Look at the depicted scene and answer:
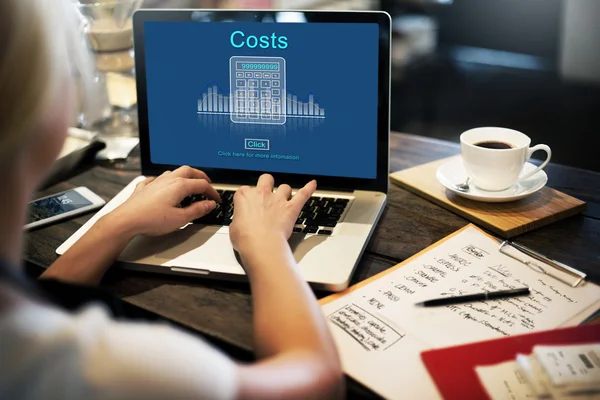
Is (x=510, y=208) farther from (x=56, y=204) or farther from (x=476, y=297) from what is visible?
(x=56, y=204)

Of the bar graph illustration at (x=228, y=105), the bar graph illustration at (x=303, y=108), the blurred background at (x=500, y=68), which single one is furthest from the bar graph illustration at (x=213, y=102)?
the blurred background at (x=500, y=68)

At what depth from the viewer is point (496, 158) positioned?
1099mm

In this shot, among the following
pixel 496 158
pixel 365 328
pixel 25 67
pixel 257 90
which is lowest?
pixel 365 328

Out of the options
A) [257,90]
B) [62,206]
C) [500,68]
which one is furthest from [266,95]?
[500,68]

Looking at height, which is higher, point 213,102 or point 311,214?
point 213,102

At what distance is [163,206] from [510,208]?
0.59 meters

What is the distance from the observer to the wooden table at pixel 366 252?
0.88 meters

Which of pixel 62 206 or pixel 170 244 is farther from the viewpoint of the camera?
pixel 62 206

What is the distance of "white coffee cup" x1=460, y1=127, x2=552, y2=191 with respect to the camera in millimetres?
1101

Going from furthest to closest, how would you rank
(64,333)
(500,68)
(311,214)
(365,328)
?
(500,68) < (311,214) < (365,328) < (64,333)

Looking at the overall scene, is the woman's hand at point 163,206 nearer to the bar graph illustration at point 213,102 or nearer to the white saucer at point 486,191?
the bar graph illustration at point 213,102

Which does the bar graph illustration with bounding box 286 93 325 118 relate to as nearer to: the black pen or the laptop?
the laptop

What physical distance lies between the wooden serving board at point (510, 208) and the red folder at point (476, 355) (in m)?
0.28

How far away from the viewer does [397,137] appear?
4.91ft
